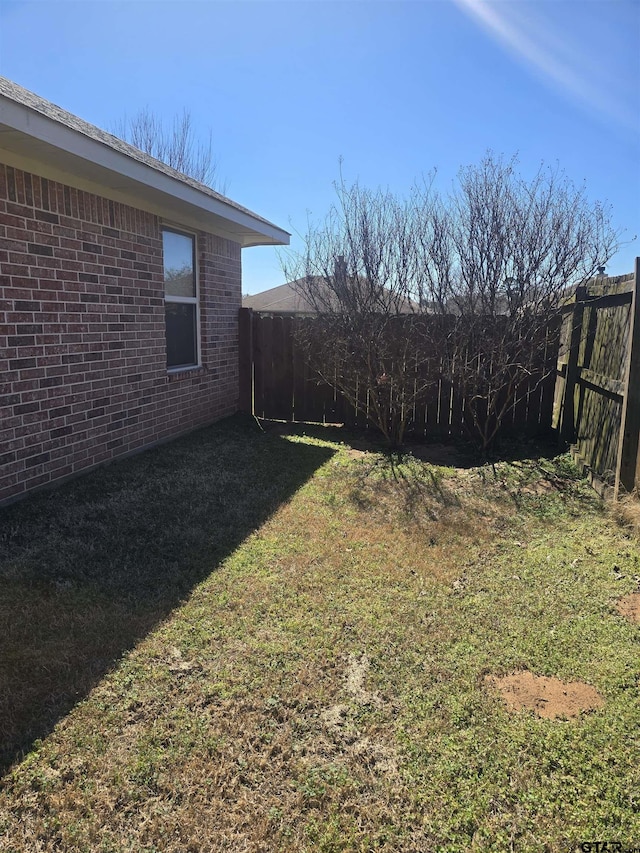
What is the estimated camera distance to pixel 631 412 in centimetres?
455

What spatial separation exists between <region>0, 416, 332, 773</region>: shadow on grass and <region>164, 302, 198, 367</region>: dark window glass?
4.67 ft

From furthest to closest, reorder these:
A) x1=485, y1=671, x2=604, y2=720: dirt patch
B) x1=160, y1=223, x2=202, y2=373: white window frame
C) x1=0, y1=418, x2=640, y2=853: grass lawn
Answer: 1. x1=160, y1=223, x2=202, y2=373: white window frame
2. x1=485, y1=671, x2=604, y2=720: dirt patch
3. x1=0, y1=418, x2=640, y2=853: grass lawn

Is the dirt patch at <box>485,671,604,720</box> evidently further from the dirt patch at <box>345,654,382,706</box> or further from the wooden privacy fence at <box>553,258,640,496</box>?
the wooden privacy fence at <box>553,258,640,496</box>

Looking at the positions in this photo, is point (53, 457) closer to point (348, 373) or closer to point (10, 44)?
point (348, 373)

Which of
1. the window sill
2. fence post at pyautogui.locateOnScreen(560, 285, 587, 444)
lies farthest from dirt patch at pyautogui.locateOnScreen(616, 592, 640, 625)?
the window sill

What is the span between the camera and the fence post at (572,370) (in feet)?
20.4

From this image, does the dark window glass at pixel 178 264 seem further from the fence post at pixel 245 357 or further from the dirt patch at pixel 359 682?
the dirt patch at pixel 359 682

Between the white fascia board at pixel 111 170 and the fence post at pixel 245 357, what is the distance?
4.37ft

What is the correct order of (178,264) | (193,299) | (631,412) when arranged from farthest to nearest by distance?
(193,299), (178,264), (631,412)

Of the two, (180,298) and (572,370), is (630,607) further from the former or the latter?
(180,298)

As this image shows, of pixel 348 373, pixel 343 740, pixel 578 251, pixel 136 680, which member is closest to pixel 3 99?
pixel 136 680

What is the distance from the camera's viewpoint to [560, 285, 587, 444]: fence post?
6.22 metres

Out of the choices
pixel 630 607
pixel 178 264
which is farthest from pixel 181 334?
pixel 630 607

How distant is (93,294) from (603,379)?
5.05 metres
